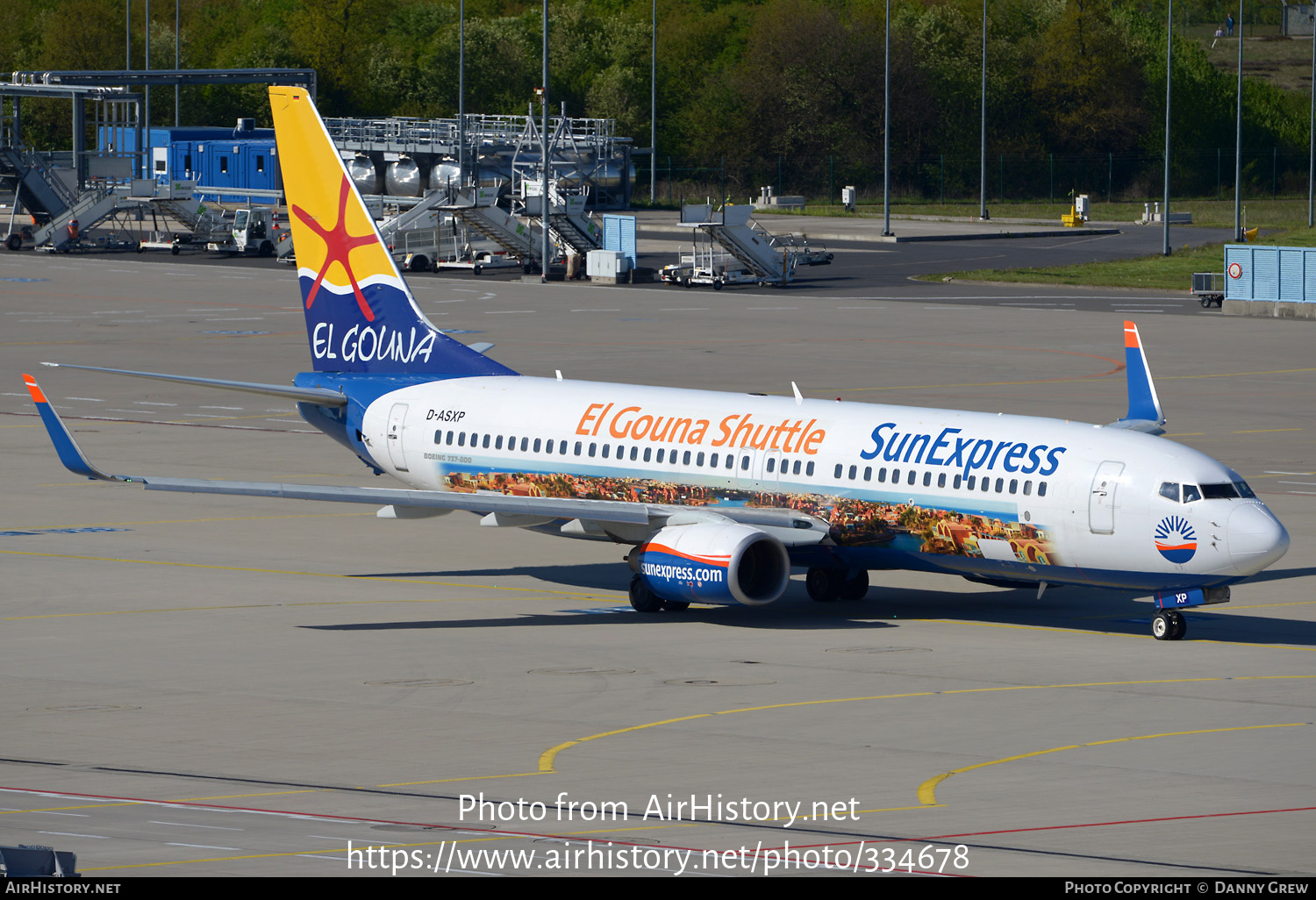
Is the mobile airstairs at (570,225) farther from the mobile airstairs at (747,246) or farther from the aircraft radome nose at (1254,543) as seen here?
the aircraft radome nose at (1254,543)

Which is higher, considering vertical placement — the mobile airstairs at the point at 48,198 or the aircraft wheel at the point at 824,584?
the mobile airstairs at the point at 48,198

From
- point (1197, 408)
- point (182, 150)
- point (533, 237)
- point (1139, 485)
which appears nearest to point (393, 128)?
point (182, 150)

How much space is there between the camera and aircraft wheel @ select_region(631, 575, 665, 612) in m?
36.9

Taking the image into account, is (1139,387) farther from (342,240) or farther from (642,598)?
(342,240)

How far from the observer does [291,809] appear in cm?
2256

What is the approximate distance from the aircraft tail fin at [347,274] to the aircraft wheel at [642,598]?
821 centimetres

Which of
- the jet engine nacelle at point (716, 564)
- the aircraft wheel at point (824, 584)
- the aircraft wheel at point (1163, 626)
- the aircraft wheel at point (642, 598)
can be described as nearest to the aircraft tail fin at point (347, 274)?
the aircraft wheel at point (642, 598)

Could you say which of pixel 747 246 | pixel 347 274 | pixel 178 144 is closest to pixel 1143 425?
pixel 347 274

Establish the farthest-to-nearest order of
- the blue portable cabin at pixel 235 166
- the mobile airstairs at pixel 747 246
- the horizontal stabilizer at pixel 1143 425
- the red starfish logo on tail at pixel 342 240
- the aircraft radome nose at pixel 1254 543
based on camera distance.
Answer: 1. the blue portable cabin at pixel 235 166
2. the mobile airstairs at pixel 747 246
3. the red starfish logo on tail at pixel 342 240
4. the horizontal stabilizer at pixel 1143 425
5. the aircraft radome nose at pixel 1254 543

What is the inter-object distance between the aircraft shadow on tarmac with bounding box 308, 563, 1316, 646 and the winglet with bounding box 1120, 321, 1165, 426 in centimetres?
376

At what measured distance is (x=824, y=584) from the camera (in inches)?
1522

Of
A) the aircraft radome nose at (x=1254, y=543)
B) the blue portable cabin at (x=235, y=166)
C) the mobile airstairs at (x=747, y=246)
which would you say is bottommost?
the aircraft radome nose at (x=1254, y=543)

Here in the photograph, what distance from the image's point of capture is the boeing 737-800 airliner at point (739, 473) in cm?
3369

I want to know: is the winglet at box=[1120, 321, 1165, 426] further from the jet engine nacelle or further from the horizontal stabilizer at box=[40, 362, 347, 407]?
the horizontal stabilizer at box=[40, 362, 347, 407]
